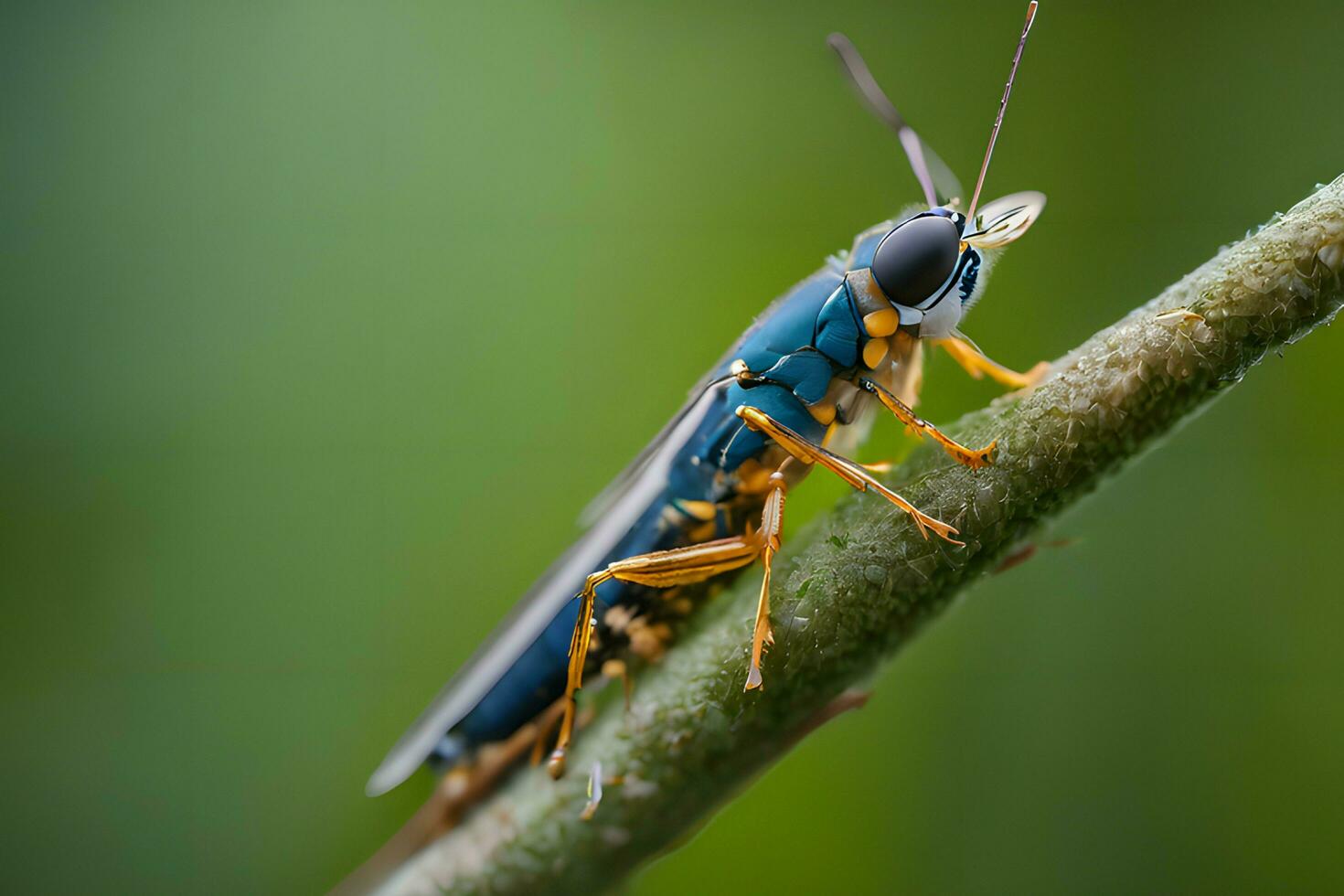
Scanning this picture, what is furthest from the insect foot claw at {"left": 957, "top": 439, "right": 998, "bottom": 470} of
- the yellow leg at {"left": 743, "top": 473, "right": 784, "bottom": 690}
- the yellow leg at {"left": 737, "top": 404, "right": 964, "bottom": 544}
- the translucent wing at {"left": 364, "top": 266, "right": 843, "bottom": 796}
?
the translucent wing at {"left": 364, "top": 266, "right": 843, "bottom": 796}

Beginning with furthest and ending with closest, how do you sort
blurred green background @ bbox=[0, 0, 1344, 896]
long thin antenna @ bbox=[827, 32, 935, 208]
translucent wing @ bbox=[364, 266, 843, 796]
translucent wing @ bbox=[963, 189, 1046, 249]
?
blurred green background @ bbox=[0, 0, 1344, 896]
translucent wing @ bbox=[364, 266, 843, 796]
long thin antenna @ bbox=[827, 32, 935, 208]
translucent wing @ bbox=[963, 189, 1046, 249]

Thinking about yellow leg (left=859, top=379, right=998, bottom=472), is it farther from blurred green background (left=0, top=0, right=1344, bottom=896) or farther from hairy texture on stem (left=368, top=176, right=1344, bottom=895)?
blurred green background (left=0, top=0, right=1344, bottom=896)

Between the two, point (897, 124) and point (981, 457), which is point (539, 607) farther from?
point (897, 124)

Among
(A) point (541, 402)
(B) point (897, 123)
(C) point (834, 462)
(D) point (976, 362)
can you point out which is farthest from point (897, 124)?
(A) point (541, 402)

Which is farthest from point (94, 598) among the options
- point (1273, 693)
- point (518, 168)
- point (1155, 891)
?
point (1273, 693)

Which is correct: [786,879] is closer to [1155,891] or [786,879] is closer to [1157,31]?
[1155,891]

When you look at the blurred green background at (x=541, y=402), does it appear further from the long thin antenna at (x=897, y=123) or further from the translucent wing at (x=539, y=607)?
the long thin antenna at (x=897, y=123)

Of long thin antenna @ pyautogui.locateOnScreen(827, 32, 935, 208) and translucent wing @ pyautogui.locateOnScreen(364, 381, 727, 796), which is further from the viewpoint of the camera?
translucent wing @ pyautogui.locateOnScreen(364, 381, 727, 796)

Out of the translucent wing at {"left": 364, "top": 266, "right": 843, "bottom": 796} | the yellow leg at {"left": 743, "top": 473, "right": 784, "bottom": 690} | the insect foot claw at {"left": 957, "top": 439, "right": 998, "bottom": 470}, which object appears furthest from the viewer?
the translucent wing at {"left": 364, "top": 266, "right": 843, "bottom": 796}
